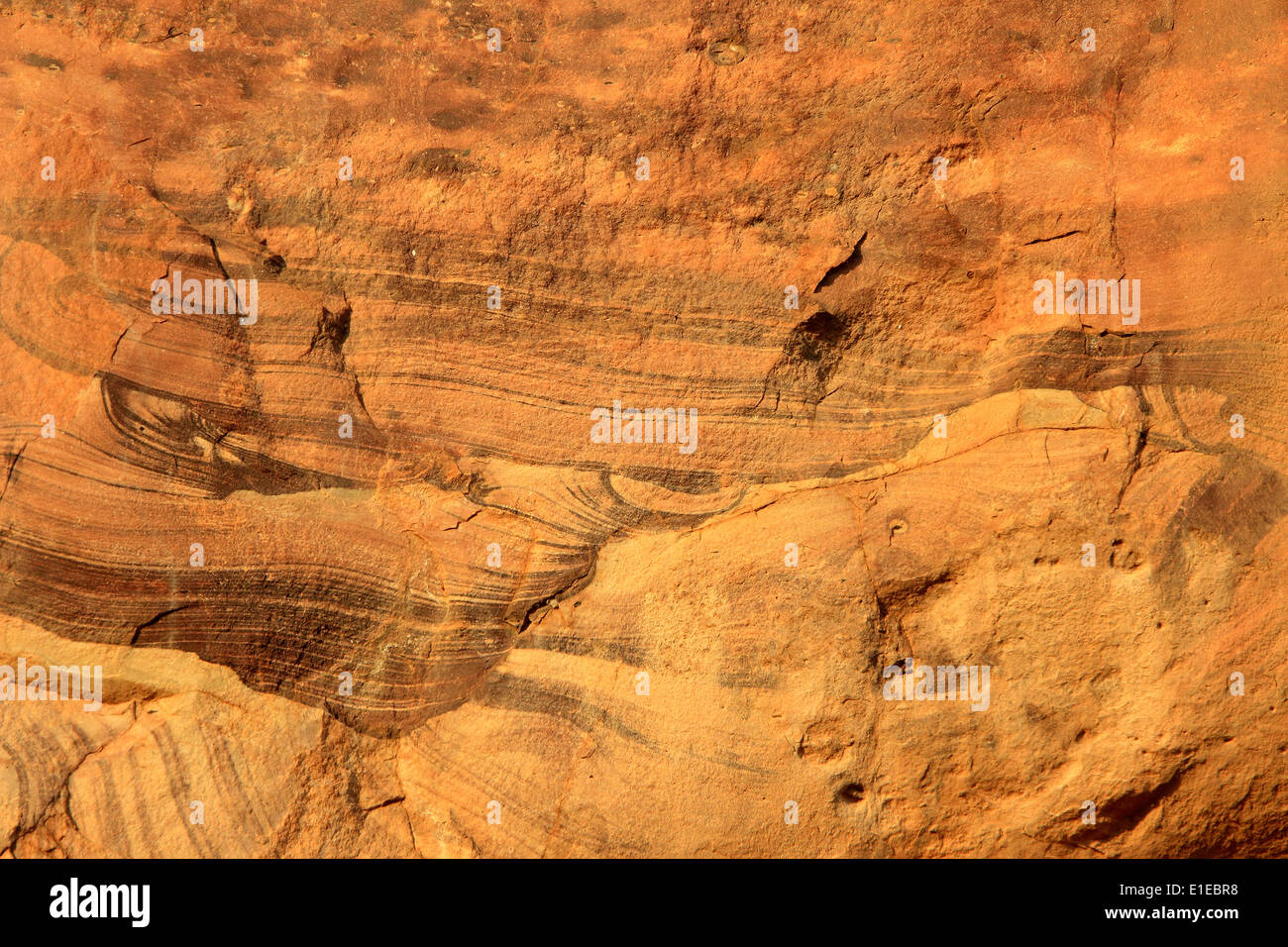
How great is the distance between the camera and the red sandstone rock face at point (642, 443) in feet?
10.00

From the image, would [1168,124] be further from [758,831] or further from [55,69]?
[55,69]

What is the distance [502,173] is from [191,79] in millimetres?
1164

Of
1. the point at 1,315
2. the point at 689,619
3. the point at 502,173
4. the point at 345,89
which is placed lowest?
the point at 689,619

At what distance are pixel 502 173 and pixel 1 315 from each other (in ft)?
6.28

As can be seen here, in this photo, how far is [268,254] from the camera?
3.15 m

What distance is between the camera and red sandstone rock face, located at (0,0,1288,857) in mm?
3047

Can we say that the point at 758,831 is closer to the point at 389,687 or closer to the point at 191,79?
the point at 389,687

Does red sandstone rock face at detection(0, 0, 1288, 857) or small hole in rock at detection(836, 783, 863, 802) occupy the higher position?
red sandstone rock face at detection(0, 0, 1288, 857)

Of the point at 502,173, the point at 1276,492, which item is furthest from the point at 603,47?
the point at 1276,492

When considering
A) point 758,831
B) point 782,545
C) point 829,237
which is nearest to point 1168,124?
point 829,237

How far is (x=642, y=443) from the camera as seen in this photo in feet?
10.3

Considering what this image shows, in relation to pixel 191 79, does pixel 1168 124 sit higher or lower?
lower

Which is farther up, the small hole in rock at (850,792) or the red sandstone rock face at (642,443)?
the red sandstone rock face at (642,443)

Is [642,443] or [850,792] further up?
[642,443]
